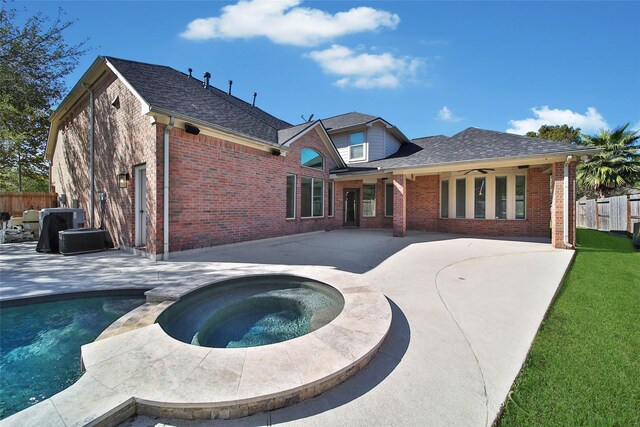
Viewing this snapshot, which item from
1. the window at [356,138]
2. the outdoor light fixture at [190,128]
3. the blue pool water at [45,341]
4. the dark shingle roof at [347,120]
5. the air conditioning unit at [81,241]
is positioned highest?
the dark shingle roof at [347,120]

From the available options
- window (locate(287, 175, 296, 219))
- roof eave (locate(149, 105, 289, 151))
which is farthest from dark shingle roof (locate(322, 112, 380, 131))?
roof eave (locate(149, 105, 289, 151))

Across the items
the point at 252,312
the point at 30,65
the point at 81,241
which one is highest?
the point at 30,65

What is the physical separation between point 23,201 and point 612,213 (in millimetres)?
29565

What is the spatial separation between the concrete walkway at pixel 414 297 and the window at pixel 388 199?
4.73 m

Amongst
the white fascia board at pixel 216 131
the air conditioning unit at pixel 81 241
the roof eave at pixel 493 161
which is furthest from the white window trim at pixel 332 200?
the air conditioning unit at pixel 81 241

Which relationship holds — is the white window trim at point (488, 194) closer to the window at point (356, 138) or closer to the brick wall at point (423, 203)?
the brick wall at point (423, 203)

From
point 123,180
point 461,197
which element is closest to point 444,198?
point 461,197

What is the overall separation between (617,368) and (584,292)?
2732 millimetres

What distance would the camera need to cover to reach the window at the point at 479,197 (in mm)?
11578

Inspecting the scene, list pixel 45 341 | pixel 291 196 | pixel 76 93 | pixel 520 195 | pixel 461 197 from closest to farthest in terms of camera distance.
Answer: pixel 45 341
pixel 76 93
pixel 520 195
pixel 291 196
pixel 461 197

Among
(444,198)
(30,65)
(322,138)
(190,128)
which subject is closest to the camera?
(190,128)

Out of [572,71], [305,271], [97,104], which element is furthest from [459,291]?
[97,104]

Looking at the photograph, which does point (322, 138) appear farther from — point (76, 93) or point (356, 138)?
point (76, 93)

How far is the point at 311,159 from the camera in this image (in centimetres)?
1218
